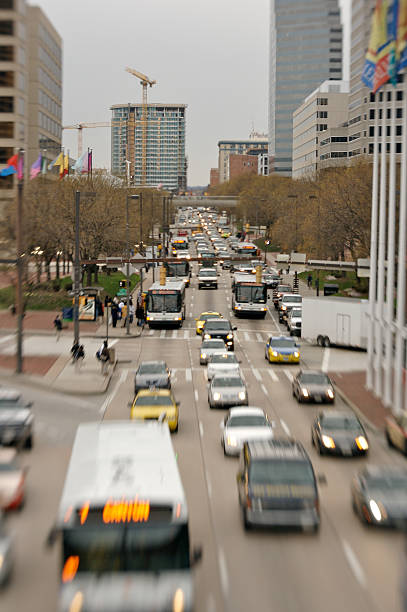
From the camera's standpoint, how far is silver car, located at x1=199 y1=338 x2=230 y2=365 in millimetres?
41281

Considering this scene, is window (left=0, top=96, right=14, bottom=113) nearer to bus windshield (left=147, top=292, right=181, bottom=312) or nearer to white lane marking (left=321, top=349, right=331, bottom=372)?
bus windshield (left=147, top=292, right=181, bottom=312)

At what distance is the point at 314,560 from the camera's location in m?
14.7

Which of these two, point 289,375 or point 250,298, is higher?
point 250,298

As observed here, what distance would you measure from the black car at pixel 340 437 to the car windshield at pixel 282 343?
1896 cm

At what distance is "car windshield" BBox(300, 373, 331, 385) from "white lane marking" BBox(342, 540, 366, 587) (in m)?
15.9

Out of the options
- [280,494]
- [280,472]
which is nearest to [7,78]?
[280,472]

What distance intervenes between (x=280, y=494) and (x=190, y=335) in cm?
3742

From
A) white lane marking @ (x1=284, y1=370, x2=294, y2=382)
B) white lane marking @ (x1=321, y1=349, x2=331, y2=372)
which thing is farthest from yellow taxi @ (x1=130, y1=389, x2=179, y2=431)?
white lane marking @ (x1=321, y1=349, x2=331, y2=372)

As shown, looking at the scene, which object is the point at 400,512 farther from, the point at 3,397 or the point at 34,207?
the point at 34,207

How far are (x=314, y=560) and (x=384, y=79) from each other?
19419 millimetres

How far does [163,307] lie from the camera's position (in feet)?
182

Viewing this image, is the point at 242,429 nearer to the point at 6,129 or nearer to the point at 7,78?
the point at 6,129

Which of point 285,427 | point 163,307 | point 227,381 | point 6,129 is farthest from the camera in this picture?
point 6,129

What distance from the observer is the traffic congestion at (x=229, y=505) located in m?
10.9
